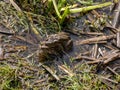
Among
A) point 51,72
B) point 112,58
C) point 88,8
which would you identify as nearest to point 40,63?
point 51,72

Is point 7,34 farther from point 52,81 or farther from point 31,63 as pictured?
point 52,81

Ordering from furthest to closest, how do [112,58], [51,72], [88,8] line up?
[88,8] < [112,58] < [51,72]

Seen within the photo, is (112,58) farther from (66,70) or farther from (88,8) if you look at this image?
(88,8)

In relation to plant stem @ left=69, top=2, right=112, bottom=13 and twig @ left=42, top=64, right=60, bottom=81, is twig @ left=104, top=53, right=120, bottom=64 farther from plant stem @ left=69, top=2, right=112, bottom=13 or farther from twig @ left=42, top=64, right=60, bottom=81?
plant stem @ left=69, top=2, right=112, bottom=13

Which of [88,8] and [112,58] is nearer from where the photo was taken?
[112,58]

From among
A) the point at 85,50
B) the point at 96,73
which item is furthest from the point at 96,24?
the point at 96,73

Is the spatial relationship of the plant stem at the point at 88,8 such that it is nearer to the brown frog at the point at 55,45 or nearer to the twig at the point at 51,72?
the brown frog at the point at 55,45

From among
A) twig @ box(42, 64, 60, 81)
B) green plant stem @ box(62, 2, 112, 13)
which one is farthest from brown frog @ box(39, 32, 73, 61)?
green plant stem @ box(62, 2, 112, 13)
